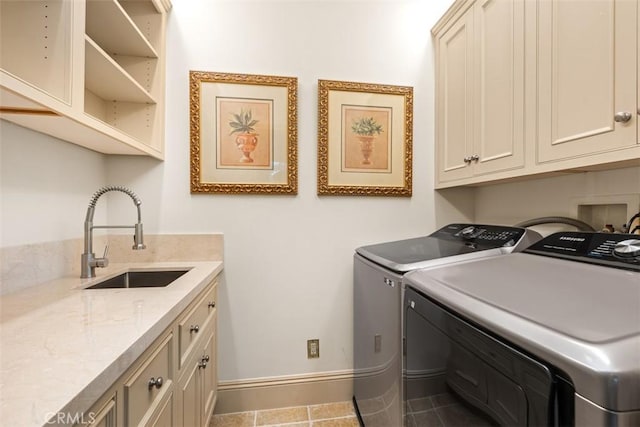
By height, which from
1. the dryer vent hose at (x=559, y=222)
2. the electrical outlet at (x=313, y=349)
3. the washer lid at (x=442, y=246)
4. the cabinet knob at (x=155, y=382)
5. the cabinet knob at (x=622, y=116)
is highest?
the cabinet knob at (x=622, y=116)

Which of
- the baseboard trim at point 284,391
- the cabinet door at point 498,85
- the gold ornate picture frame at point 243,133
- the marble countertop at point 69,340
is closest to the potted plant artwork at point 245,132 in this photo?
the gold ornate picture frame at point 243,133

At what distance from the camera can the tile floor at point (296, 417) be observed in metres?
1.59

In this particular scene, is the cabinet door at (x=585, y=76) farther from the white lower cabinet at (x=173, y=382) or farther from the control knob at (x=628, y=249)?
the white lower cabinet at (x=173, y=382)

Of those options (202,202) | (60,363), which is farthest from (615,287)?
(202,202)

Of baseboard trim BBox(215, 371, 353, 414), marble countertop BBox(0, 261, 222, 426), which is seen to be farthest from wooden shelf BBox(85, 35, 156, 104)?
baseboard trim BBox(215, 371, 353, 414)

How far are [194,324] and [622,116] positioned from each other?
164cm

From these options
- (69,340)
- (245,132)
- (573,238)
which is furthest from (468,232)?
(69,340)

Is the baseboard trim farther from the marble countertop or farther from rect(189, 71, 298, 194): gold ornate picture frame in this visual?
rect(189, 71, 298, 194): gold ornate picture frame

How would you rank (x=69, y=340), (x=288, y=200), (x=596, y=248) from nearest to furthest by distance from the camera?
→ (x=69, y=340) < (x=596, y=248) < (x=288, y=200)

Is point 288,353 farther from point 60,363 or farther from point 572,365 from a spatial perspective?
point 572,365

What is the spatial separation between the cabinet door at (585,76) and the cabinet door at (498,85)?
0.10m

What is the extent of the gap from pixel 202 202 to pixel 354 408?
1548 mm

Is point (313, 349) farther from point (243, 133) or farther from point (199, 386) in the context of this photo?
point (243, 133)

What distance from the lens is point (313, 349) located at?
1786 mm
